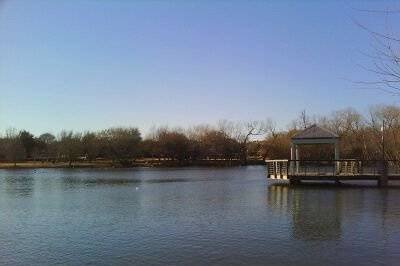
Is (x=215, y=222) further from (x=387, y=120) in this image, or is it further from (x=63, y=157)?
(x=63, y=157)

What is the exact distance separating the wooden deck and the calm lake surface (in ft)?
21.8

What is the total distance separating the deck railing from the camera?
3500 cm

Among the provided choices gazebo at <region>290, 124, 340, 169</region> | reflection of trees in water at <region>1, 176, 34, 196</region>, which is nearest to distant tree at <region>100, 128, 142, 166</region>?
reflection of trees in water at <region>1, 176, 34, 196</region>

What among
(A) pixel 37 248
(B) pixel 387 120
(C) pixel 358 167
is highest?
(B) pixel 387 120

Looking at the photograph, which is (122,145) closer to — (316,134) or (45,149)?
(45,149)

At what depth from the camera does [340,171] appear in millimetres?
36000

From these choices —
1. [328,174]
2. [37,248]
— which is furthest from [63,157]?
[37,248]

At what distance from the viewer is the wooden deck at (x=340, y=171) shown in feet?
113

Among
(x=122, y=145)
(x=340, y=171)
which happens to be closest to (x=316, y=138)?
(x=340, y=171)

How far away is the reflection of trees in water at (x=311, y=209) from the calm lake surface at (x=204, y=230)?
38 mm

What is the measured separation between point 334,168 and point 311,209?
575 inches

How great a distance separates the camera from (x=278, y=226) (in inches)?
711

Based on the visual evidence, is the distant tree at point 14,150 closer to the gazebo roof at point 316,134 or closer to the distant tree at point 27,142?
the distant tree at point 27,142

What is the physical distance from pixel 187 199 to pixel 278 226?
33.8 ft
